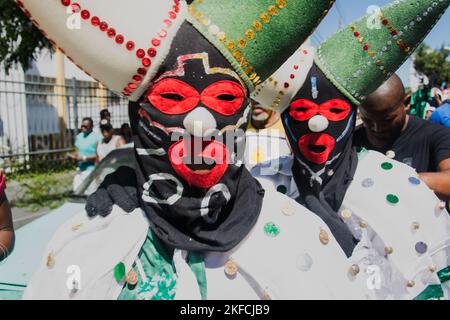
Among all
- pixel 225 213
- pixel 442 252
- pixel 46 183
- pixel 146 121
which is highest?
pixel 146 121

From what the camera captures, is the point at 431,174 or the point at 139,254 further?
the point at 431,174

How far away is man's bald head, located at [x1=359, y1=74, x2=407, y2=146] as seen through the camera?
2.54 metres

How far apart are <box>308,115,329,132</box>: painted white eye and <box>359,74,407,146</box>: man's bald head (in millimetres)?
765

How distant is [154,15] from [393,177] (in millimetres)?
1456

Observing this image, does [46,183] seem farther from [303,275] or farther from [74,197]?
[303,275]

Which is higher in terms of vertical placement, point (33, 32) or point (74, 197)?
point (33, 32)

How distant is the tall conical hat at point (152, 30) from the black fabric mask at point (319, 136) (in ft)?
1.74

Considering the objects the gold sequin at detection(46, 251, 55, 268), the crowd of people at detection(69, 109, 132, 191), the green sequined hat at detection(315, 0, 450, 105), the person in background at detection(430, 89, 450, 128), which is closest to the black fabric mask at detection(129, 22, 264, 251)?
the gold sequin at detection(46, 251, 55, 268)

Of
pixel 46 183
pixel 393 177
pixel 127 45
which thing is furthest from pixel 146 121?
pixel 46 183

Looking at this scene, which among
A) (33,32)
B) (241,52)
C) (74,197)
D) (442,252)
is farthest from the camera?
(33,32)

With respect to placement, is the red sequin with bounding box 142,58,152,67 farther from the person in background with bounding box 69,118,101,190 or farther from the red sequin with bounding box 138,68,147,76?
the person in background with bounding box 69,118,101,190

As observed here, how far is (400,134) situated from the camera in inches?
107

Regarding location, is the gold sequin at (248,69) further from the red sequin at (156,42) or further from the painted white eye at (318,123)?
the painted white eye at (318,123)

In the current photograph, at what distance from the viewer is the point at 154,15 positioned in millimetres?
1301
